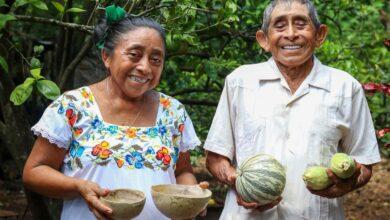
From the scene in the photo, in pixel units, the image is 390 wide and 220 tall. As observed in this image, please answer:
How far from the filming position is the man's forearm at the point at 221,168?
308 centimetres

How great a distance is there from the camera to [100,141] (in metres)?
2.79

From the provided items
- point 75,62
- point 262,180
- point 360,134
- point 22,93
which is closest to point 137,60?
point 22,93

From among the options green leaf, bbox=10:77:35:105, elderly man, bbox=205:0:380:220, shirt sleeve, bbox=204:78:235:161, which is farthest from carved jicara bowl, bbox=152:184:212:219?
green leaf, bbox=10:77:35:105

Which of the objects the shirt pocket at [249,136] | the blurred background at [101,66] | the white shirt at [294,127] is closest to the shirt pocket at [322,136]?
the white shirt at [294,127]

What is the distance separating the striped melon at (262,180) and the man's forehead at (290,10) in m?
0.72

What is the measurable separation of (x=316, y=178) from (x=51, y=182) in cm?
118

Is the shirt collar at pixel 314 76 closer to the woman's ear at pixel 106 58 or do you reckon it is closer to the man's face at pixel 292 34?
the man's face at pixel 292 34

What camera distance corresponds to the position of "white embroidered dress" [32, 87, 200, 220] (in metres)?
2.78

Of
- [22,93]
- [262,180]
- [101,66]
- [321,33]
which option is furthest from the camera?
[101,66]

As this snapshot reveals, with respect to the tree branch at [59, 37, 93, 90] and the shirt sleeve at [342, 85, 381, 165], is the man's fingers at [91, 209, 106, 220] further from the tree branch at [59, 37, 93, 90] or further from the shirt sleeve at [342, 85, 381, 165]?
the tree branch at [59, 37, 93, 90]

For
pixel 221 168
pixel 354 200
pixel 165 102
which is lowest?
pixel 354 200

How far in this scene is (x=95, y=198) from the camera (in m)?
2.56

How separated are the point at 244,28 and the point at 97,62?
1239 millimetres

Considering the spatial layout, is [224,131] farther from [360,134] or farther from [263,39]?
[360,134]
